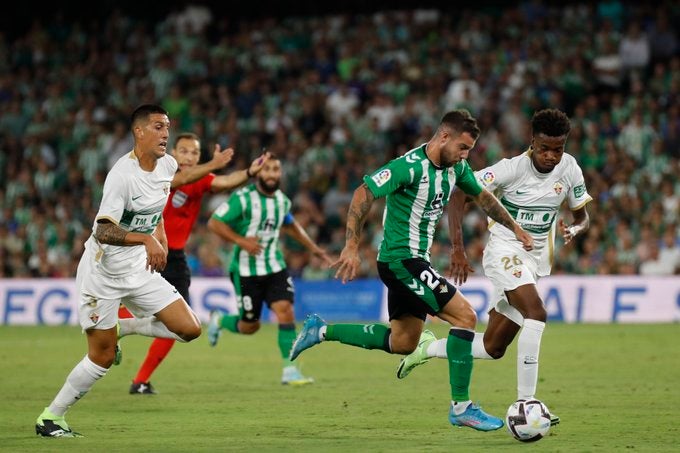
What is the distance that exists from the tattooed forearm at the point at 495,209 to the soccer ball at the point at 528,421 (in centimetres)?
152

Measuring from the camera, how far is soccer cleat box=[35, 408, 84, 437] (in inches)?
361

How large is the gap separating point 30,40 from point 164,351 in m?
19.6

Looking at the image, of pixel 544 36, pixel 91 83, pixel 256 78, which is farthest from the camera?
pixel 91 83

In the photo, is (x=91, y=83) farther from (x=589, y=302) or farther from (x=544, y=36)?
(x=589, y=302)

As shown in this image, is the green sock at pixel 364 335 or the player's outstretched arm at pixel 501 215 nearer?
the player's outstretched arm at pixel 501 215

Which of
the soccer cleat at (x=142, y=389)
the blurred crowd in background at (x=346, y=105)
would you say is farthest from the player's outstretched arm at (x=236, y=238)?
the blurred crowd in background at (x=346, y=105)

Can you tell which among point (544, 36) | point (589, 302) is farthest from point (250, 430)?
point (544, 36)

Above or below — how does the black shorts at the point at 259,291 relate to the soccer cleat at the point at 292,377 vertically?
above

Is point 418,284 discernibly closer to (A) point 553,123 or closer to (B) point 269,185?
(A) point 553,123

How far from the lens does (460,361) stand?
9438mm

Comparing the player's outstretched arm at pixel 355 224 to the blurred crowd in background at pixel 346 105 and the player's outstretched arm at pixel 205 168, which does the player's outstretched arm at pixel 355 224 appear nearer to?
the player's outstretched arm at pixel 205 168

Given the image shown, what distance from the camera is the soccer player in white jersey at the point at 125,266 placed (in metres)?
9.20

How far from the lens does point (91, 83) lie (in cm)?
2905

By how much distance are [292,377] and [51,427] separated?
4.23m
